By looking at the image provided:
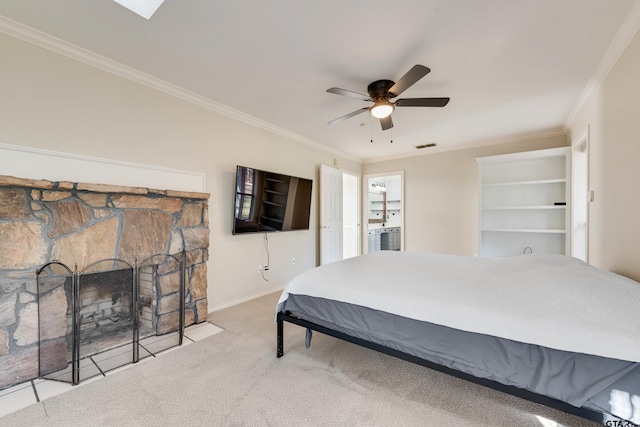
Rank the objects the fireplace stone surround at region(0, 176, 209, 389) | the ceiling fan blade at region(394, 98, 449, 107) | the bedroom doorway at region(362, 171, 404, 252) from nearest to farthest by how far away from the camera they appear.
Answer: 1. the fireplace stone surround at region(0, 176, 209, 389)
2. the ceiling fan blade at region(394, 98, 449, 107)
3. the bedroom doorway at region(362, 171, 404, 252)

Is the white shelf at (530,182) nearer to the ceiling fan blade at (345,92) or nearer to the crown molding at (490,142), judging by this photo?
the crown molding at (490,142)

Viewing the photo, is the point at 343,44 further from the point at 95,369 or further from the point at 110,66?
the point at 95,369

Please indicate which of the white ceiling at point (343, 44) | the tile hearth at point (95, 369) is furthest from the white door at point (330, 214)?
the tile hearth at point (95, 369)

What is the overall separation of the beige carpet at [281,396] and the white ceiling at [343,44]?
243 centimetres

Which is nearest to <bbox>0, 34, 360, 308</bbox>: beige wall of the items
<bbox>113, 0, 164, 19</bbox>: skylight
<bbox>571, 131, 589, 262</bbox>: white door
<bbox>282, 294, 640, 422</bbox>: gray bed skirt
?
<bbox>113, 0, 164, 19</bbox>: skylight

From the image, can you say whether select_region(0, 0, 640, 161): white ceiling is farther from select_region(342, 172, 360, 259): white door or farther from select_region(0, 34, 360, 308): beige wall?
select_region(342, 172, 360, 259): white door

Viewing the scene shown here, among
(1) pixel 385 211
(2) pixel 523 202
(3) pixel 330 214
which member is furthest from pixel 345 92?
(1) pixel 385 211

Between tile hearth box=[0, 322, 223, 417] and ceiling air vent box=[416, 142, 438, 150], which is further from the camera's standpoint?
ceiling air vent box=[416, 142, 438, 150]

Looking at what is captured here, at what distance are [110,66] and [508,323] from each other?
340 cm

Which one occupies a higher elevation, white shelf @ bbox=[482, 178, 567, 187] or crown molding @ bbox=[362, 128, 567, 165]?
crown molding @ bbox=[362, 128, 567, 165]

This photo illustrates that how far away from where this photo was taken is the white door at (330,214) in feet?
→ 15.1

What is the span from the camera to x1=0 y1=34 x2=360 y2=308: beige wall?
75.4 inches

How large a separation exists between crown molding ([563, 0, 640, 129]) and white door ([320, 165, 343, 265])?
3283mm

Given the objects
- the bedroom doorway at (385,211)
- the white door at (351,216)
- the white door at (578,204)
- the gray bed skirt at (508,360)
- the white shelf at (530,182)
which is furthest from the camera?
the bedroom doorway at (385,211)
